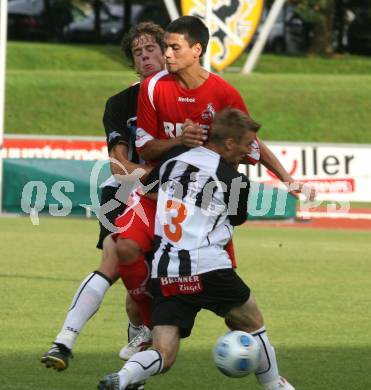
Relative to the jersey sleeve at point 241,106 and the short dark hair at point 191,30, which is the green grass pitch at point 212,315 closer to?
the jersey sleeve at point 241,106

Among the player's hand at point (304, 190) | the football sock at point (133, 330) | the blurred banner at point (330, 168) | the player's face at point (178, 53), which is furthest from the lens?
the blurred banner at point (330, 168)

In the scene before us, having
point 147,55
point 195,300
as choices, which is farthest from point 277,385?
point 147,55

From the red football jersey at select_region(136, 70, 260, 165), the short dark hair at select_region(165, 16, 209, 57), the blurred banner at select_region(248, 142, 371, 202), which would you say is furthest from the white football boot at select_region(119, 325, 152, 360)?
the blurred banner at select_region(248, 142, 371, 202)

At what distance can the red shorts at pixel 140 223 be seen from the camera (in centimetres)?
708

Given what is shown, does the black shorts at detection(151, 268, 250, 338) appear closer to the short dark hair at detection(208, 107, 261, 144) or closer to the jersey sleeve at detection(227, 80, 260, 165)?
the short dark hair at detection(208, 107, 261, 144)

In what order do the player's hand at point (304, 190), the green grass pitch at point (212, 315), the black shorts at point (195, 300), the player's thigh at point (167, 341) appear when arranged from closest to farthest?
the player's thigh at point (167, 341)
the black shorts at point (195, 300)
the player's hand at point (304, 190)
the green grass pitch at point (212, 315)

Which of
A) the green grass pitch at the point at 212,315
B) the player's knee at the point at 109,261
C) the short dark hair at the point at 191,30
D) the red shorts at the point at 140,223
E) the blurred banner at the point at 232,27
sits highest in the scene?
the short dark hair at the point at 191,30

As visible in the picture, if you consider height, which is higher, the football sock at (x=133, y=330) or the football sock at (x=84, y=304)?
the football sock at (x=84, y=304)

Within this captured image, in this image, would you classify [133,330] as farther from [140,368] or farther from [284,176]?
[140,368]

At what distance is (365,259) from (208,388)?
27.5 ft

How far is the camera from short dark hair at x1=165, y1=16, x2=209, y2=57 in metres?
6.98

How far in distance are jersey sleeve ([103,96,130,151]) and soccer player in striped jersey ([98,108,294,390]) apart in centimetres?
113

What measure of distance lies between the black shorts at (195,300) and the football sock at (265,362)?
294 millimetres

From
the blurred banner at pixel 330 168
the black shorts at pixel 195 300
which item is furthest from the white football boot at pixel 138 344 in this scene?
the blurred banner at pixel 330 168
